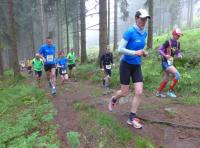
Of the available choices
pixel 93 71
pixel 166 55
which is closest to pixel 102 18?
pixel 93 71

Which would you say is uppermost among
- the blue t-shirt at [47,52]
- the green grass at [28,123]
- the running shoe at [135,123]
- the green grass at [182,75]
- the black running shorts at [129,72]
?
the blue t-shirt at [47,52]

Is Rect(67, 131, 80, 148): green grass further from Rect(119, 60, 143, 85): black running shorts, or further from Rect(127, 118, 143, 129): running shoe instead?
Rect(119, 60, 143, 85): black running shorts

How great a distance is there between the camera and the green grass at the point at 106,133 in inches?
230

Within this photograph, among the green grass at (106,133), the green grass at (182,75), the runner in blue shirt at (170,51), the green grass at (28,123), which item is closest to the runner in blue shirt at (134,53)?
the green grass at (106,133)

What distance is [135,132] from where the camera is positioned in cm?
624

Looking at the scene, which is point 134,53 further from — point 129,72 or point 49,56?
point 49,56

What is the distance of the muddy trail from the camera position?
5965 mm

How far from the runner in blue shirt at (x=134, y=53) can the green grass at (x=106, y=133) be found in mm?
422

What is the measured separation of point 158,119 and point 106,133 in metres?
1.46

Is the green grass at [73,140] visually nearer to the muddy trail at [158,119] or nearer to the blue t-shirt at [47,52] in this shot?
the muddy trail at [158,119]

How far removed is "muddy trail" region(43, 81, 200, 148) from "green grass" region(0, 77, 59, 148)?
0.26 meters

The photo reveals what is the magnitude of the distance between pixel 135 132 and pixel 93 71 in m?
10.8

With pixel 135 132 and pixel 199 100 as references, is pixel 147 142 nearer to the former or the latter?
pixel 135 132

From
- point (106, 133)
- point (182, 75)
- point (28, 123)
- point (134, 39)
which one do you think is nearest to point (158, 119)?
point (106, 133)
